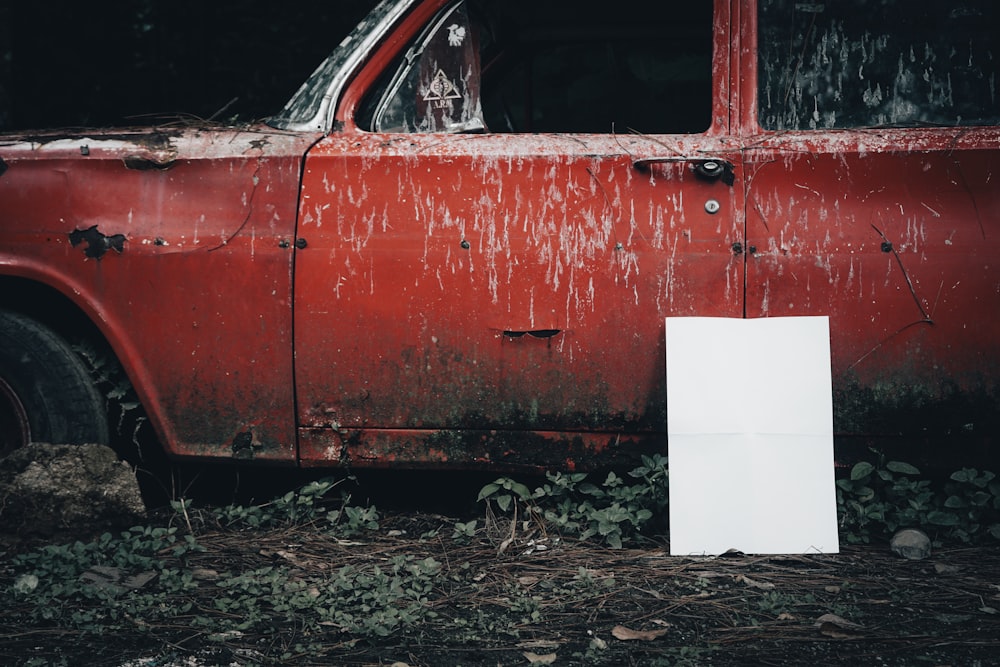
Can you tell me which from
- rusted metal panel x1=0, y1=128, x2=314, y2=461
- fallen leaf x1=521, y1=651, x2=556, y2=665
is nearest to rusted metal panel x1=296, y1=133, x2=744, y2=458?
rusted metal panel x1=0, y1=128, x2=314, y2=461

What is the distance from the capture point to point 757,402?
2748 mm

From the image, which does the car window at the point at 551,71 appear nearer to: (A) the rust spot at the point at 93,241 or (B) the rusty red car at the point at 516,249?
(B) the rusty red car at the point at 516,249

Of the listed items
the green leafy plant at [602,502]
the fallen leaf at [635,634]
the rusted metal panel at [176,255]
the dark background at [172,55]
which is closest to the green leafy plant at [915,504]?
the green leafy plant at [602,502]

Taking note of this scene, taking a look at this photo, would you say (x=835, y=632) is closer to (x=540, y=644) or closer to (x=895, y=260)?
(x=540, y=644)

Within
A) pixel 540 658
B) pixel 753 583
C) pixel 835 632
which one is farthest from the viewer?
pixel 753 583

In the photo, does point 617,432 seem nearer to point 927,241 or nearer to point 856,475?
point 856,475

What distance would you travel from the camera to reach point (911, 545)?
2676 millimetres

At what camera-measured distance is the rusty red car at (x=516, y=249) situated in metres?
2.67

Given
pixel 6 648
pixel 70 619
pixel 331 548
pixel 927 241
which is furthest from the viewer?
pixel 331 548

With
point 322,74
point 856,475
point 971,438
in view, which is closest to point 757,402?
point 856,475

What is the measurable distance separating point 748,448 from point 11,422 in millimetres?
2241

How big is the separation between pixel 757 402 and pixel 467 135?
1.15 metres

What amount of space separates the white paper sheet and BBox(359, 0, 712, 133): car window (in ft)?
2.18

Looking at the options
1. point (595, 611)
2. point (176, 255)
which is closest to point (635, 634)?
point (595, 611)
